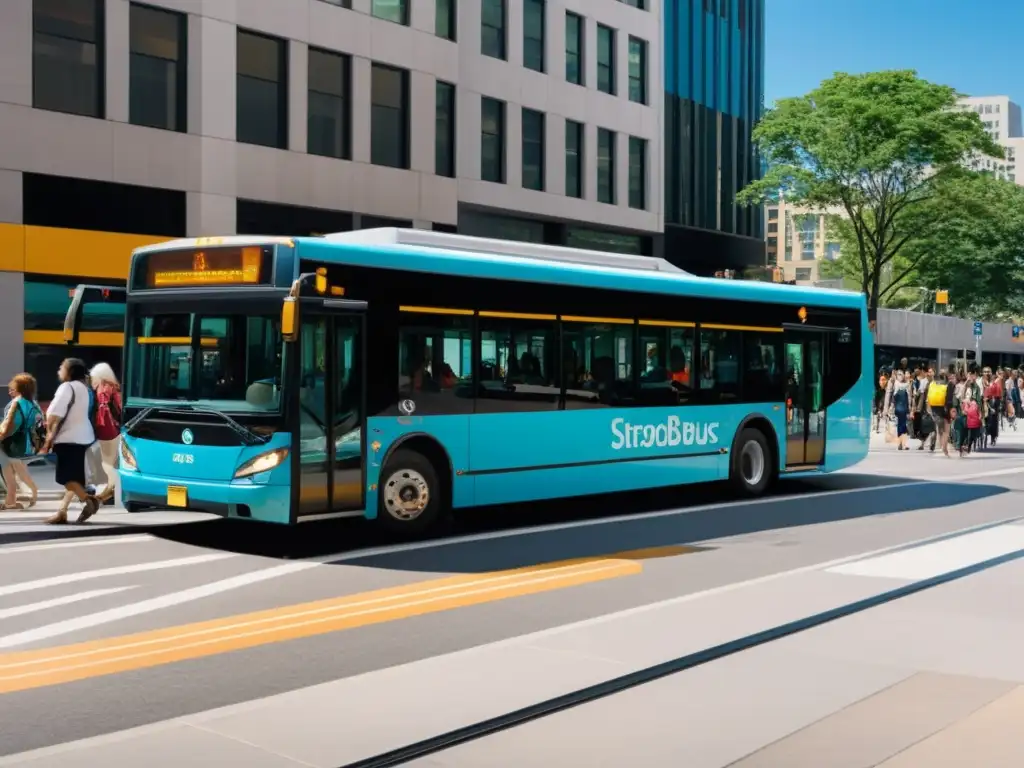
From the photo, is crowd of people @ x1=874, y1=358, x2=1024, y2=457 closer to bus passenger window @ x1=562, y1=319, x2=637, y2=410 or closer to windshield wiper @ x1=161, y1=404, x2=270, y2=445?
bus passenger window @ x1=562, y1=319, x2=637, y2=410

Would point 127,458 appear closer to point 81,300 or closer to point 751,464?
point 81,300

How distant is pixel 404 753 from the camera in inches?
209

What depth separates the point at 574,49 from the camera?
123 ft

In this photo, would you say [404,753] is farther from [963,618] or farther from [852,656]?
[963,618]

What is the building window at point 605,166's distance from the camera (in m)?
38.5

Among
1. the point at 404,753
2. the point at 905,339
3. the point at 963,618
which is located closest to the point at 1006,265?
the point at 905,339

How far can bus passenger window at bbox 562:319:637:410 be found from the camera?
1409cm

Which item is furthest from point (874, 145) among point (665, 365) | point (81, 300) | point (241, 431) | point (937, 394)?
point (241, 431)

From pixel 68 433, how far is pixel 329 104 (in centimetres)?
1709

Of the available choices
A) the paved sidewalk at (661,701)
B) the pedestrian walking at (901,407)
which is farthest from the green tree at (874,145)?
the paved sidewalk at (661,701)

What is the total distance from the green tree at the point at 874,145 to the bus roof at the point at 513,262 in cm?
2395

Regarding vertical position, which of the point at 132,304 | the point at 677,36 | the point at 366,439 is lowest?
the point at 366,439

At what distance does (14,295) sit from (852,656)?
19.7m

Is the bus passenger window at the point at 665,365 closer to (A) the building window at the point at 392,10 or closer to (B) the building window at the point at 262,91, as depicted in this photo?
(B) the building window at the point at 262,91
